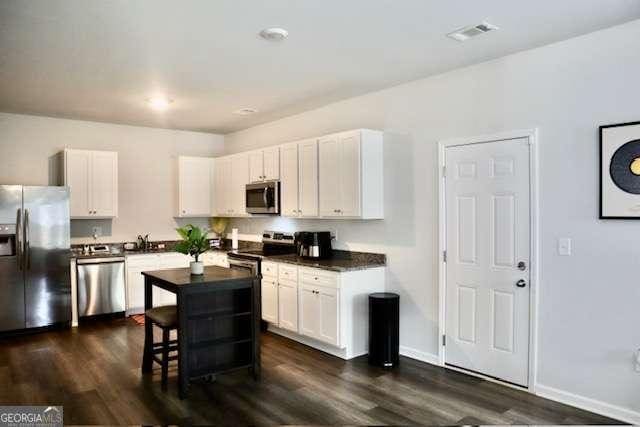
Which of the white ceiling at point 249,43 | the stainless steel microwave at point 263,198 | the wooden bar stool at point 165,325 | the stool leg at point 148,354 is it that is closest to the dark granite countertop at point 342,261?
the stainless steel microwave at point 263,198

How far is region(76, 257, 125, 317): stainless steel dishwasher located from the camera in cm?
597

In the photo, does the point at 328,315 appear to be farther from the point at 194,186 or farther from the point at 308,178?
the point at 194,186

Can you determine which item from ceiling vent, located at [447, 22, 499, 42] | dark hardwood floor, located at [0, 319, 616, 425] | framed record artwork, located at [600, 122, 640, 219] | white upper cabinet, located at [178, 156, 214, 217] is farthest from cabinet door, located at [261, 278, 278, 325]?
framed record artwork, located at [600, 122, 640, 219]

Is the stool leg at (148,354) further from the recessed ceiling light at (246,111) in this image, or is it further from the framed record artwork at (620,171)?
the framed record artwork at (620,171)

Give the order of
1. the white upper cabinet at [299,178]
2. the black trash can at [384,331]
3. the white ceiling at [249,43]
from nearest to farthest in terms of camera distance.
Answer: the white ceiling at [249,43] < the black trash can at [384,331] < the white upper cabinet at [299,178]

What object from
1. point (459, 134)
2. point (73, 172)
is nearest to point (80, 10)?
point (459, 134)

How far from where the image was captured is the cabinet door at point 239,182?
6.48 m

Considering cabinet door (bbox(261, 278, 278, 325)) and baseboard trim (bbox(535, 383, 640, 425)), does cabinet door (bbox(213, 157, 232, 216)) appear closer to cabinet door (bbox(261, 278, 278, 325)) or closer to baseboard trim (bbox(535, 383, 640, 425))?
cabinet door (bbox(261, 278, 278, 325))

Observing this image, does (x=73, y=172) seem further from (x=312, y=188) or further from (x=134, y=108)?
(x=312, y=188)

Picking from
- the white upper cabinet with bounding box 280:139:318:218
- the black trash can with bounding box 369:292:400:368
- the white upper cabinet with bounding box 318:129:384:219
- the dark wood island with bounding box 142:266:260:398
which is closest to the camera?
the dark wood island with bounding box 142:266:260:398

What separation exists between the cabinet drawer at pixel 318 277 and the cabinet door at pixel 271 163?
1.43 meters

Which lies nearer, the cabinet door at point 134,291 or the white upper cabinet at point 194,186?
the cabinet door at point 134,291

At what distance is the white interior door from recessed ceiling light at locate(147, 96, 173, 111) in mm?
2998

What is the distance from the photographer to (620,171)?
10.4 feet
